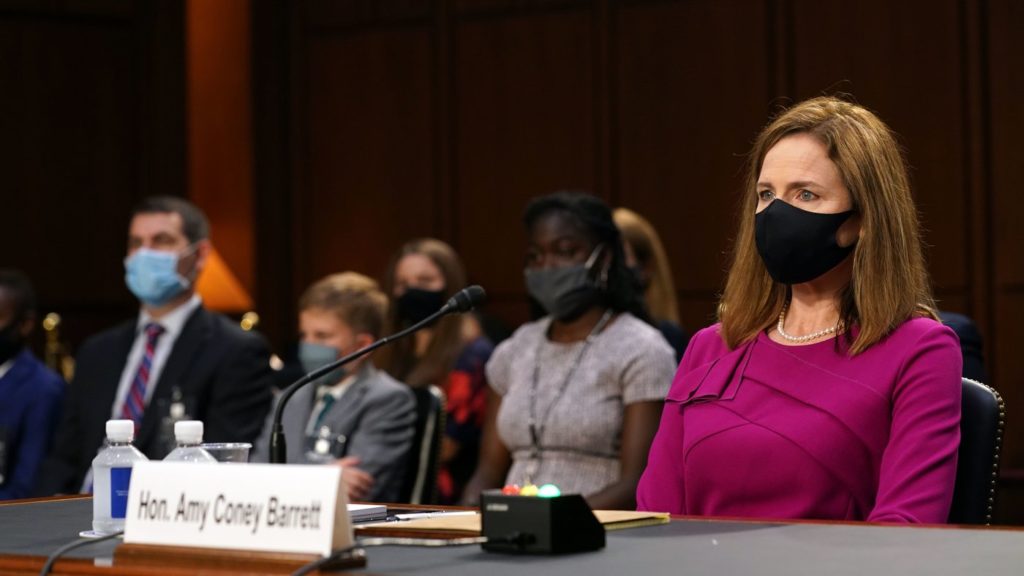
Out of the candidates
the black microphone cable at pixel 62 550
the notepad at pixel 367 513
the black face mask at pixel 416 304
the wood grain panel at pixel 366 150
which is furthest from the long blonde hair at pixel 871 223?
the wood grain panel at pixel 366 150

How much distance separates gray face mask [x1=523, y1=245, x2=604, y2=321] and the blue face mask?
144 centimetres

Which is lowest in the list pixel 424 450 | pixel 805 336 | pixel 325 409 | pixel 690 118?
pixel 424 450

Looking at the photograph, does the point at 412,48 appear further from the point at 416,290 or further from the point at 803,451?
the point at 803,451

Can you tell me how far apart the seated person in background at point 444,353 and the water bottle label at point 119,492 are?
2.69m

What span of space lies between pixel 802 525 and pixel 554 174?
5217 mm

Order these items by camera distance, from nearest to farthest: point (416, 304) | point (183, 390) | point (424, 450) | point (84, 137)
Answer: point (424, 450) < point (183, 390) < point (416, 304) < point (84, 137)

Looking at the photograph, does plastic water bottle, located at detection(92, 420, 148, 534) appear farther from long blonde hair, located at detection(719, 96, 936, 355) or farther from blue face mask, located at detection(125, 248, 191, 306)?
blue face mask, located at detection(125, 248, 191, 306)

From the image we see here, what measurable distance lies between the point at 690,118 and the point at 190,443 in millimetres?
4850

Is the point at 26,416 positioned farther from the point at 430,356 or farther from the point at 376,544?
the point at 376,544

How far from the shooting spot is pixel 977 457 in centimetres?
245

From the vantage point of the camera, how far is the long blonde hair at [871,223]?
252 cm

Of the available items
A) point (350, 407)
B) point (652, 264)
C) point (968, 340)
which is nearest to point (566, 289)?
point (350, 407)

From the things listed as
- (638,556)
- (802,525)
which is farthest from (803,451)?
(638,556)

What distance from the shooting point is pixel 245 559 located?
1.71 meters
